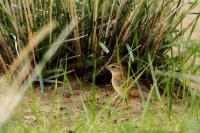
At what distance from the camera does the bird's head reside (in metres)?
4.51

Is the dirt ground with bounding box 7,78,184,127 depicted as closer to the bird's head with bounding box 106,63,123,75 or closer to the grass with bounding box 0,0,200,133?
the grass with bounding box 0,0,200,133

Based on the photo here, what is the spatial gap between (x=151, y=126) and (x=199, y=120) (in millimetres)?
360

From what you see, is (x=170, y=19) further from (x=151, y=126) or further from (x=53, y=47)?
(x=151, y=126)

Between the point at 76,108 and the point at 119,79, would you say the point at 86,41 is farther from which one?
the point at 76,108

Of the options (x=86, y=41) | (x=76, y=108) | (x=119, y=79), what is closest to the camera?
(x=76, y=108)

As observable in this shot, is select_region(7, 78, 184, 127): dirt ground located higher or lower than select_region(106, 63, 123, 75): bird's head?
lower

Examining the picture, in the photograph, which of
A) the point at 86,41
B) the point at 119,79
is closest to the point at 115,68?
the point at 119,79

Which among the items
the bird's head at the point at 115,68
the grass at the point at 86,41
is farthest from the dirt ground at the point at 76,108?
the bird's head at the point at 115,68

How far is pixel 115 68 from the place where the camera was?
14.9ft

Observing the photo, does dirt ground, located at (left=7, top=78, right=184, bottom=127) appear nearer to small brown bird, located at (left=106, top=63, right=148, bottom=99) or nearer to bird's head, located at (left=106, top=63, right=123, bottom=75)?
small brown bird, located at (left=106, top=63, right=148, bottom=99)

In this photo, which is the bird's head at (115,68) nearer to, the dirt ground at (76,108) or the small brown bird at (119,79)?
the small brown bird at (119,79)

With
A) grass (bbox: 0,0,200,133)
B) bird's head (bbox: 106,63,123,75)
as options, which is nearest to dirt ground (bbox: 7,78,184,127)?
grass (bbox: 0,0,200,133)

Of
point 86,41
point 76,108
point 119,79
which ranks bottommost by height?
point 76,108

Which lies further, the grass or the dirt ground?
the grass
